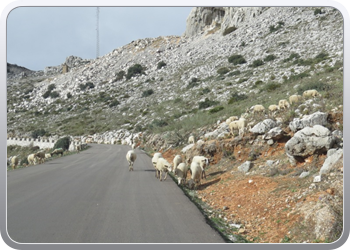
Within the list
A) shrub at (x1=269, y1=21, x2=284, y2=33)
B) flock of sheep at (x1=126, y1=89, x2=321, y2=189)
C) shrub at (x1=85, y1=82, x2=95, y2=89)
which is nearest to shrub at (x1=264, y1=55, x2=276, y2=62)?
shrub at (x1=269, y1=21, x2=284, y2=33)

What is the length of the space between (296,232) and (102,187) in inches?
285

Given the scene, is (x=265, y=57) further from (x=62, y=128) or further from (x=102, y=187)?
(x=102, y=187)

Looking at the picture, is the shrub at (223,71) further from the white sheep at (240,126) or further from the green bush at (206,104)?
the white sheep at (240,126)

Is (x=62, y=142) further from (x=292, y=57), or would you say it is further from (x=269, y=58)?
(x=269, y=58)

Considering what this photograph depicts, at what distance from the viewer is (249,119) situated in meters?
18.3

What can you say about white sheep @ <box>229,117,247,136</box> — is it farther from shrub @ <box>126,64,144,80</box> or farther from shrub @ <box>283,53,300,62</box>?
shrub @ <box>126,64,144,80</box>

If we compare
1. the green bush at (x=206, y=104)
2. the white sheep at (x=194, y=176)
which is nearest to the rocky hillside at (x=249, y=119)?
the green bush at (x=206, y=104)

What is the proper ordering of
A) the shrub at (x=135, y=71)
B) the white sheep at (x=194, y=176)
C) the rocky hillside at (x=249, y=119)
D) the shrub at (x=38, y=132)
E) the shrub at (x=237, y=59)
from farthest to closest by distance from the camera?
the shrub at (x=135, y=71) → the shrub at (x=237, y=59) → the shrub at (x=38, y=132) → the white sheep at (x=194, y=176) → the rocky hillside at (x=249, y=119)

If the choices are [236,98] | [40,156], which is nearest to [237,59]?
[236,98]

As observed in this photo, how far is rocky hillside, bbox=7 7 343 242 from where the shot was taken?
7.46 meters

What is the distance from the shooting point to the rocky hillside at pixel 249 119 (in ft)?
24.5

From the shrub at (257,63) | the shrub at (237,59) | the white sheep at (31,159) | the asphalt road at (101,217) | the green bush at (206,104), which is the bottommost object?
the white sheep at (31,159)

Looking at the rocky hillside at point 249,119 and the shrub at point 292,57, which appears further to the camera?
the shrub at point 292,57

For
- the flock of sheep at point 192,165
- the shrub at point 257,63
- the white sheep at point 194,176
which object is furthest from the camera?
the shrub at point 257,63
